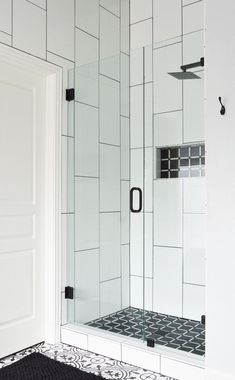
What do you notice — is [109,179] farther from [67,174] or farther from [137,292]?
[137,292]

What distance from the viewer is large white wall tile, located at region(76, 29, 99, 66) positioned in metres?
2.74

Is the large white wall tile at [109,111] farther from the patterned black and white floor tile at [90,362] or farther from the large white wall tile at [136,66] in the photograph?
the patterned black and white floor tile at [90,362]

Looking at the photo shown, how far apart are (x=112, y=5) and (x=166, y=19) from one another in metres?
0.47

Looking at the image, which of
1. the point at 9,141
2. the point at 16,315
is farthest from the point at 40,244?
the point at 9,141

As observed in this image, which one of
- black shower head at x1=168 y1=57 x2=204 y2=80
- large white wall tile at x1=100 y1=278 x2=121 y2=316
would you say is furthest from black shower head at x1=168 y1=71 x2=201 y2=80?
large white wall tile at x1=100 y1=278 x2=121 y2=316

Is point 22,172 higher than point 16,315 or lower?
higher

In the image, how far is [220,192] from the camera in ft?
6.16

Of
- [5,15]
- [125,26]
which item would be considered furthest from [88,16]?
[5,15]

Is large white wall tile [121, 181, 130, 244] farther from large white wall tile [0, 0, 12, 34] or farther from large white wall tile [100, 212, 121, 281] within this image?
large white wall tile [0, 0, 12, 34]

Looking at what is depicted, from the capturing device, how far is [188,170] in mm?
2822

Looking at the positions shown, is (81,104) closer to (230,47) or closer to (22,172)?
(22,172)

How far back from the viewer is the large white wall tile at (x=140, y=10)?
3.10 meters

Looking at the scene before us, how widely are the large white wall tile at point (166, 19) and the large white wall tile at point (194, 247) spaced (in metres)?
1.47

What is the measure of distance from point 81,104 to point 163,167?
773 mm
